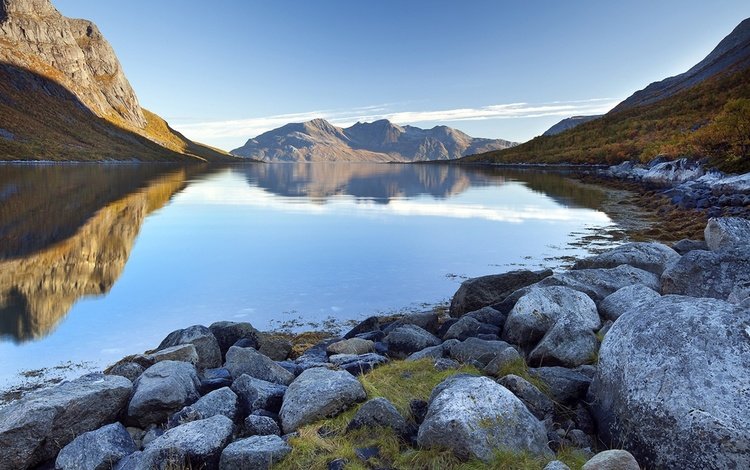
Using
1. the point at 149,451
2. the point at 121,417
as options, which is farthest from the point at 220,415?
the point at 121,417

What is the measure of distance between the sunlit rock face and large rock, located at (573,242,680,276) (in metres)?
15.6

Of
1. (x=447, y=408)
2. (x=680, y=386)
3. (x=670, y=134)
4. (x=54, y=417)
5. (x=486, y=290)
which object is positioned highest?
(x=670, y=134)

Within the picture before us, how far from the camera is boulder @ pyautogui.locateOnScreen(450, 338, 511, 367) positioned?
28.7 feet

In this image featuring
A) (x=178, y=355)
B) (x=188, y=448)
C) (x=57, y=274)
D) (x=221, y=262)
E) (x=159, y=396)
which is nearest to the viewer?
(x=188, y=448)

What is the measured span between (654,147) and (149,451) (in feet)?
335

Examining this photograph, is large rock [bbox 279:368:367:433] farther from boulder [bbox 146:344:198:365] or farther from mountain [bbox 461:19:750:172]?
mountain [bbox 461:19:750:172]

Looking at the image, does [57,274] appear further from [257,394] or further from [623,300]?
[623,300]

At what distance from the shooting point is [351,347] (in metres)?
10.8

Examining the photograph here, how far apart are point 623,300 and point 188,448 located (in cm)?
894

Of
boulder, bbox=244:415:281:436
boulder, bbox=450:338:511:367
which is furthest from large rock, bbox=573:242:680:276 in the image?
boulder, bbox=244:415:281:436

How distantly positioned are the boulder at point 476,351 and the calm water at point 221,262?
5.69 metres

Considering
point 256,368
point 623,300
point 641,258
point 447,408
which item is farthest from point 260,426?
point 641,258

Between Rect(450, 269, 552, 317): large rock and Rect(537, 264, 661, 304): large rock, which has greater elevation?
Rect(537, 264, 661, 304): large rock

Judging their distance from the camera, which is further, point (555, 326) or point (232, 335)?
point (232, 335)
